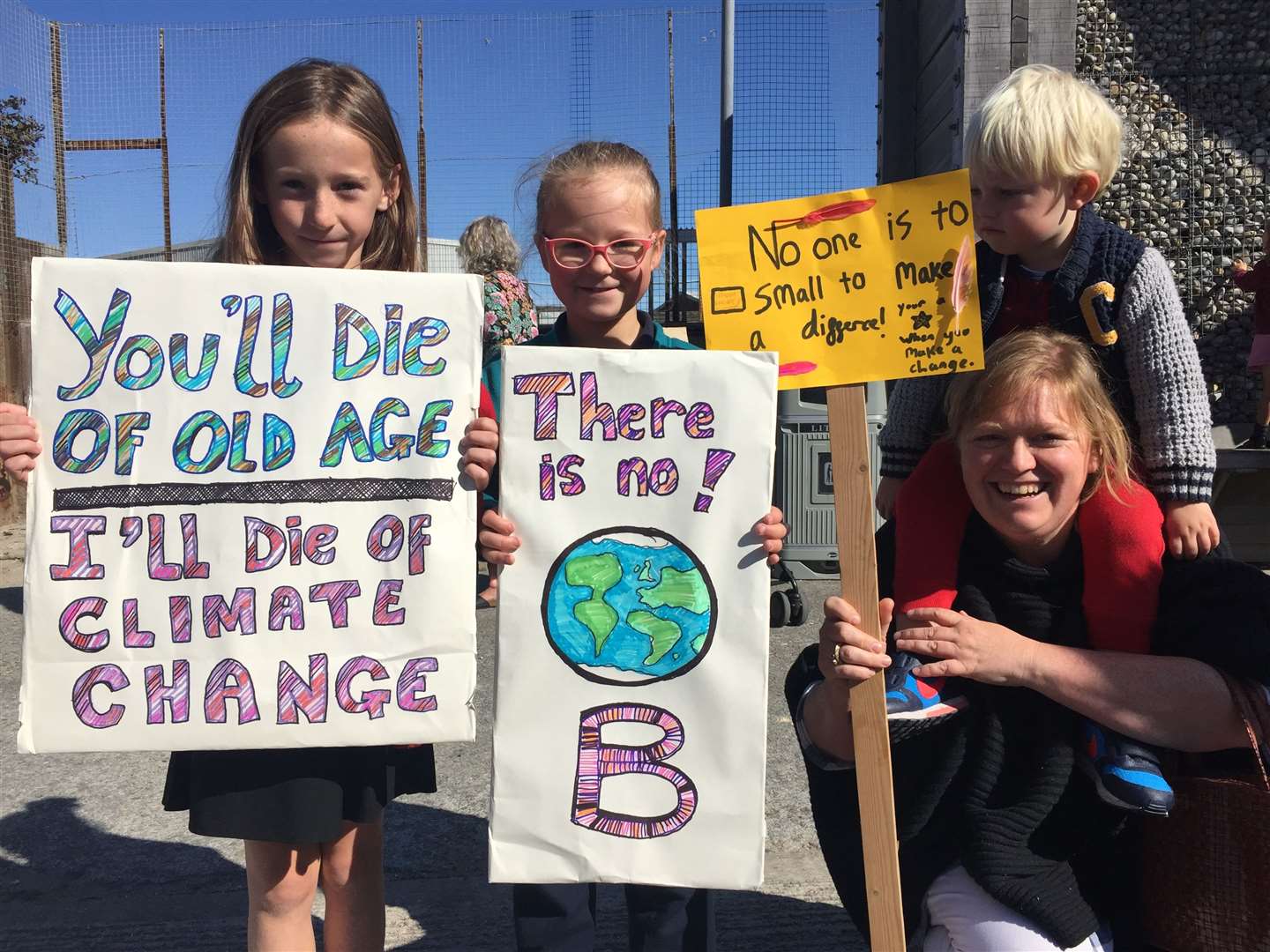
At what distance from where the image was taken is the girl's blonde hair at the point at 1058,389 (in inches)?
65.6

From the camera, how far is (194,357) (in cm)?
165

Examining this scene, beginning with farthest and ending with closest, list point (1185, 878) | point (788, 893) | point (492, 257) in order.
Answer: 1. point (492, 257)
2. point (788, 893)
3. point (1185, 878)

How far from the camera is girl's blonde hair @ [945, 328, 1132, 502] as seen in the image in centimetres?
167

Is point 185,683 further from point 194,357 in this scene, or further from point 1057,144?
point 1057,144

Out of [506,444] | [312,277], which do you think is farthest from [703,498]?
[312,277]

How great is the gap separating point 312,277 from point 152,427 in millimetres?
348

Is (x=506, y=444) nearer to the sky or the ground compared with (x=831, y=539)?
nearer to the sky

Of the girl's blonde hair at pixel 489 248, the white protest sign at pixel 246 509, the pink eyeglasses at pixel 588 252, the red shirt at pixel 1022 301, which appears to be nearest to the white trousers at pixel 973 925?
the white protest sign at pixel 246 509

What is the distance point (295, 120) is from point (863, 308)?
104 cm

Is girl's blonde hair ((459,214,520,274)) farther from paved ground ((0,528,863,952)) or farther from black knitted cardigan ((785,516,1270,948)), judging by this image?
black knitted cardigan ((785,516,1270,948))

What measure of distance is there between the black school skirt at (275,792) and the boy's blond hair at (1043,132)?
1.58 meters

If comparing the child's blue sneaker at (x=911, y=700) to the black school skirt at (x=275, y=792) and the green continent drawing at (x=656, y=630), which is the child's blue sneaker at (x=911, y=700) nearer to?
the green continent drawing at (x=656, y=630)

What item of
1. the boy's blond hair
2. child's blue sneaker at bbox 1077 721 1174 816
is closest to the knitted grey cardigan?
the boy's blond hair

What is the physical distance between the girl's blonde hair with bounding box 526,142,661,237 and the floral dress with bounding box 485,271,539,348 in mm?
2411
